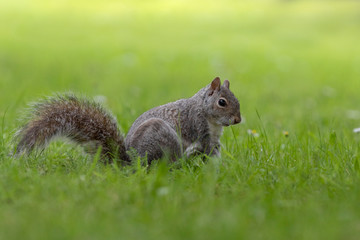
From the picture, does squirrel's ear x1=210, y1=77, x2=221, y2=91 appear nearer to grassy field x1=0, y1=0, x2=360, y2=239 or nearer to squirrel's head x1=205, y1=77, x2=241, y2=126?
squirrel's head x1=205, y1=77, x2=241, y2=126

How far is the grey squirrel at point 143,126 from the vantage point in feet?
9.24

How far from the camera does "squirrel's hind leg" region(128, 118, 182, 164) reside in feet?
9.60

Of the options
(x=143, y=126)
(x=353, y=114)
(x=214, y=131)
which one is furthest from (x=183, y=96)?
(x=143, y=126)

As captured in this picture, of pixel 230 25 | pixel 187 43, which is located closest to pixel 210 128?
pixel 187 43

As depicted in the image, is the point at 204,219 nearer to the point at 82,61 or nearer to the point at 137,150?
the point at 137,150

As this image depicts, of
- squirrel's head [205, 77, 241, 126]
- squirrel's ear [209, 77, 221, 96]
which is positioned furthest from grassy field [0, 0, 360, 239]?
squirrel's ear [209, 77, 221, 96]

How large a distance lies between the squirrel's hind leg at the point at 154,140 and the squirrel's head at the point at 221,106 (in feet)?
1.08

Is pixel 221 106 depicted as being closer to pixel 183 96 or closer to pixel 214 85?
pixel 214 85

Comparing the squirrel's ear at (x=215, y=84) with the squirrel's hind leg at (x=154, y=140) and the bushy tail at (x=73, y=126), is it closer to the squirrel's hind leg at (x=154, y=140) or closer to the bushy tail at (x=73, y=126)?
the squirrel's hind leg at (x=154, y=140)

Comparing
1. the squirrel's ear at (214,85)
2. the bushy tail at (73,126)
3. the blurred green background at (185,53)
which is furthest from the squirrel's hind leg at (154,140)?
the blurred green background at (185,53)

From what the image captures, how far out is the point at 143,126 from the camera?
2.96m

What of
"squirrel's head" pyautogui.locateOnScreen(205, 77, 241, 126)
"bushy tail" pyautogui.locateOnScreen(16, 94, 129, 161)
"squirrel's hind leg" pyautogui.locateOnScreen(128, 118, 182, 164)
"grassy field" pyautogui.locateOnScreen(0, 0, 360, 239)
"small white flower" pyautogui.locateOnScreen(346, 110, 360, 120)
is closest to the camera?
"grassy field" pyautogui.locateOnScreen(0, 0, 360, 239)

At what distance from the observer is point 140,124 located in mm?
3064

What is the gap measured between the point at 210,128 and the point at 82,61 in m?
7.00
